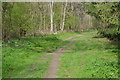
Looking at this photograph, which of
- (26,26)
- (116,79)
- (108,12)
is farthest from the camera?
(26,26)

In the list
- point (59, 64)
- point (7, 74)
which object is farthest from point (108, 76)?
point (7, 74)

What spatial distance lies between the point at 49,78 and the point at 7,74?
3.05 meters

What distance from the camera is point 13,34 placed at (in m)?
31.3

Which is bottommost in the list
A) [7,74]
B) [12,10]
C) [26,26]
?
[7,74]

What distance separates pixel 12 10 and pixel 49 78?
1995 centimetres

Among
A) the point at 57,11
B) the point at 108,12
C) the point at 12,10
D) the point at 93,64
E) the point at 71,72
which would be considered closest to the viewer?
the point at 71,72

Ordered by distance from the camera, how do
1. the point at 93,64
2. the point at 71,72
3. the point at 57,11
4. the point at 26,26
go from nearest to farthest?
the point at 71,72 → the point at 93,64 → the point at 26,26 → the point at 57,11

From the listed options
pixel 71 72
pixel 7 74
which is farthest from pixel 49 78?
pixel 7 74

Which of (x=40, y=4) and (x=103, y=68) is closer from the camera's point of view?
(x=103, y=68)

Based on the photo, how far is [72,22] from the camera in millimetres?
55094

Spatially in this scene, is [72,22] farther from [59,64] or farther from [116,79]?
[116,79]

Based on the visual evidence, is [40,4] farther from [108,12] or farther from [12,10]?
[108,12]

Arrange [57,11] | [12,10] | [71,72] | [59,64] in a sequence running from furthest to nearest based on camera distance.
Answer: [57,11]
[12,10]
[59,64]
[71,72]

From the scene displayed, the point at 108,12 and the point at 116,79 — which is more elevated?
the point at 108,12
